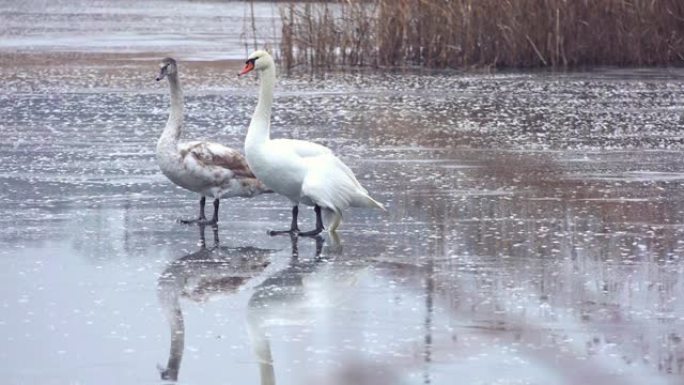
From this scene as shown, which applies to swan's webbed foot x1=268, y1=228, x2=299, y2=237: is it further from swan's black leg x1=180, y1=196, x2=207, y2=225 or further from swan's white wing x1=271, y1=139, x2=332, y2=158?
swan's black leg x1=180, y1=196, x2=207, y2=225

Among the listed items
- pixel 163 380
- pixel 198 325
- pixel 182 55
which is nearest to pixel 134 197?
pixel 198 325

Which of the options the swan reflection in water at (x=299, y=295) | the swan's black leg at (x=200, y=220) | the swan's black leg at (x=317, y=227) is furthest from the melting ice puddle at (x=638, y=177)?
the swan reflection in water at (x=299, y=295)

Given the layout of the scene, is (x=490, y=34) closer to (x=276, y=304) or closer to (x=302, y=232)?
(x=302, y=232)

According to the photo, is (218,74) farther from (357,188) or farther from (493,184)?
(357,188)

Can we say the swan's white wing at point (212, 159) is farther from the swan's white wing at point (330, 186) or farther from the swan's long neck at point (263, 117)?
the swan's white wing at point (330, 186)

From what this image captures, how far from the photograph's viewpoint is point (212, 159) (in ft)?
32.1

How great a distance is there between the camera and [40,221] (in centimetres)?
962

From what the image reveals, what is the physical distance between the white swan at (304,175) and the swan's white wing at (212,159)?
0.51 meters

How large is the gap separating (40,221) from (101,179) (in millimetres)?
1934

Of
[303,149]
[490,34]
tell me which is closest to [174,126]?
[303,149]

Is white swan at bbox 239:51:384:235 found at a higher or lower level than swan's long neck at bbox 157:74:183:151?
lower

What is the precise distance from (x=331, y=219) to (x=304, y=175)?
316mm

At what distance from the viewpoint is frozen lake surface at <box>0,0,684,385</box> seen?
20.2 feet

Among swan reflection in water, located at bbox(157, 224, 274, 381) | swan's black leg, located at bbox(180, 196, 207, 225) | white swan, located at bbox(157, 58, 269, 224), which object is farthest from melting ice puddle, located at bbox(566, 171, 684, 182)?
swan reflection in water, located at bbox(157, 224, 274, 381)
